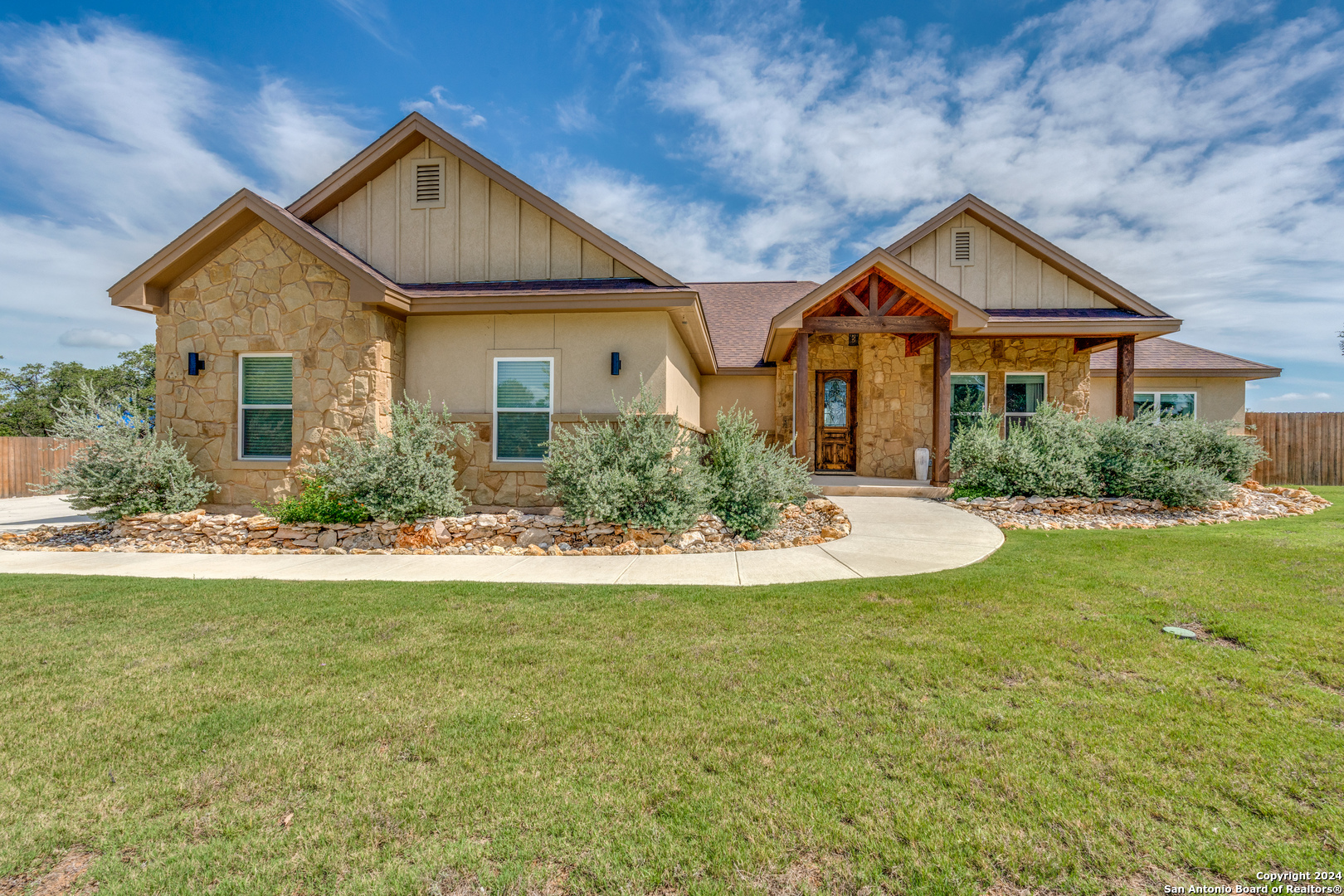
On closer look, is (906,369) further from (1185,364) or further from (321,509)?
(321,509)

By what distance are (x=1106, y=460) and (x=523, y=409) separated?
10050 millimetres

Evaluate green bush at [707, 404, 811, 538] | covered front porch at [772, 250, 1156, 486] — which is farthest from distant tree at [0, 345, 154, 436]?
green bush at [707, 404, 811, 538]

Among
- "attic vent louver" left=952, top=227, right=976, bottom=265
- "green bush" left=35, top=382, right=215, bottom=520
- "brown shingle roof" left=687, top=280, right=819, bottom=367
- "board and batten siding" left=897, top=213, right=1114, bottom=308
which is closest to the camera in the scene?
"green bush" left=35, top=382, right=215, bottom=520

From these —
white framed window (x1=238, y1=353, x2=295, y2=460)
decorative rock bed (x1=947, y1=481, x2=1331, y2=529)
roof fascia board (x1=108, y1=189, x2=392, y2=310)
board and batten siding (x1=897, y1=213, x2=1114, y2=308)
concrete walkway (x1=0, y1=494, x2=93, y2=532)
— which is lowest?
concrete walkway (x1=0, y1=494, x2=93, y2=532)

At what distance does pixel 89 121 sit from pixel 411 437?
9.89 meters

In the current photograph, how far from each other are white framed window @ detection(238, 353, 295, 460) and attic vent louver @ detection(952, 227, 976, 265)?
1376cm

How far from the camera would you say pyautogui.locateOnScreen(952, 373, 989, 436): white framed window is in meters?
13.1

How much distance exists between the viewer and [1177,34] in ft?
31.3

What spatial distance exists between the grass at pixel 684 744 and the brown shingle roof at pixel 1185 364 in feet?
41.3

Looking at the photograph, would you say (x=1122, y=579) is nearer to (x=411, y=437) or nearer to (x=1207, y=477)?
(x=1207, y=477)

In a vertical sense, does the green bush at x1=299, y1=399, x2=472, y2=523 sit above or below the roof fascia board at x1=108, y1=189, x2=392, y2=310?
below

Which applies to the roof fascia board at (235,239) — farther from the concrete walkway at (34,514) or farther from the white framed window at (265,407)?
the concrete walkway at (34,514)

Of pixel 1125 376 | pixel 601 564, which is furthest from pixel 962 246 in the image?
pixel 601 564

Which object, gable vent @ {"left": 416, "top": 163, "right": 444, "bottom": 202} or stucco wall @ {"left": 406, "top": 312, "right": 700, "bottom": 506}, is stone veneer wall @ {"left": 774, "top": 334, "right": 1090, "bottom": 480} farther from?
gable vent @ {"left": 416, "top": 163, "right": 444, "bottom": 202}
